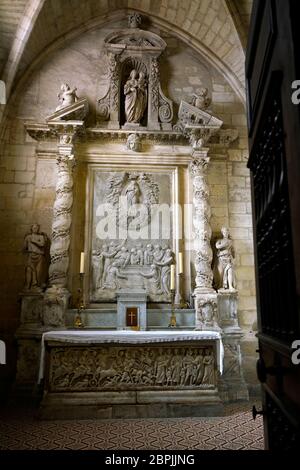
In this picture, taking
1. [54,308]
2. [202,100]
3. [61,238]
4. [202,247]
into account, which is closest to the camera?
[54,308]

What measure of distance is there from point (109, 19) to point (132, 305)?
19.2 ft

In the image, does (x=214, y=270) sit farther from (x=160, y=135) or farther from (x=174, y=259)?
(x=160, y=135)

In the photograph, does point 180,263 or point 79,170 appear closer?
point 180,263

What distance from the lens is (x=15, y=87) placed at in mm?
7027

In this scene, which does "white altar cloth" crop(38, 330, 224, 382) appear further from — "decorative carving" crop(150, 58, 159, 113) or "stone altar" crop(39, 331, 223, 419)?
"decorative carving" crop(150, 58, 159, 113)

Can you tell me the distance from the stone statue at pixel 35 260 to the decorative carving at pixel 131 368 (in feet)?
5.18

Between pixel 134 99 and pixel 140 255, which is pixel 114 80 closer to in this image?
pixel 134 99

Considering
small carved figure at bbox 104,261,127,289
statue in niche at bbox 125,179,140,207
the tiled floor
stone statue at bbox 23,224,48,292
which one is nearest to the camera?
the tiled floor

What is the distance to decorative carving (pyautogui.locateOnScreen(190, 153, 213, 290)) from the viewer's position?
248 inches

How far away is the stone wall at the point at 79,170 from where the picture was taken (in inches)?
256

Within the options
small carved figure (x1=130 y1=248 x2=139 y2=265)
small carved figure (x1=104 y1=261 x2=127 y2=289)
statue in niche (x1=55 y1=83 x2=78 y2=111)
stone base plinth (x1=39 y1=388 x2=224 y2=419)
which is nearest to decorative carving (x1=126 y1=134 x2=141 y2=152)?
statue in niche (x1=55 y1=83 x2=78 y2=111)

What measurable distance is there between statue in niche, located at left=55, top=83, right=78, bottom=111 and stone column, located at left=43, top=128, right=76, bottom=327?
1.72ft

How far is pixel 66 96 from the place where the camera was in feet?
21.8

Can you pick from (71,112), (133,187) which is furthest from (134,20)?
(133,187)
